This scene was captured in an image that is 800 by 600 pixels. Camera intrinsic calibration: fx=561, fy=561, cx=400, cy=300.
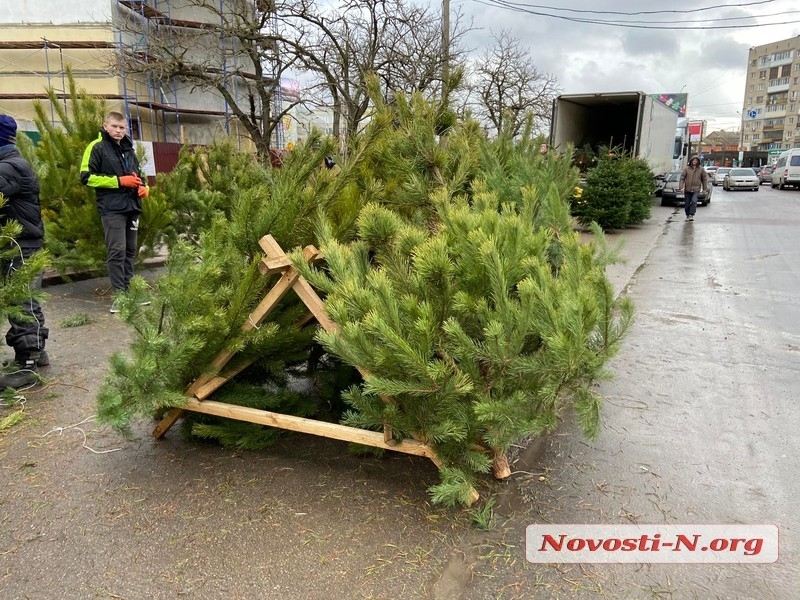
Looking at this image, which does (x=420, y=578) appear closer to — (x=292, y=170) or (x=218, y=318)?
(x=218, y=318)

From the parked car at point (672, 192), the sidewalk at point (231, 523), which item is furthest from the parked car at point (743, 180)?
the sidewalk at point (231, 523)

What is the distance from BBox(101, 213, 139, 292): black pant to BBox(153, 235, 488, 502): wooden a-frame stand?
3164 mm

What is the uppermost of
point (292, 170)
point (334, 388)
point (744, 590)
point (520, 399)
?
point (292, 170)

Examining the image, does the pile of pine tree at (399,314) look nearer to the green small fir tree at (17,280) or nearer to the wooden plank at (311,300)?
the wooden plank at (311,300)

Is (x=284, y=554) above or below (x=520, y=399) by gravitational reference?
below

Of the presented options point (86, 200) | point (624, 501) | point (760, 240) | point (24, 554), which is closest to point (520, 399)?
point (624, 501)

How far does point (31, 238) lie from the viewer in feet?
13.2

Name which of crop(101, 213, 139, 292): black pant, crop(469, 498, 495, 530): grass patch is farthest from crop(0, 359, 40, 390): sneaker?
crop(469, 498, 495, 530): grass patch

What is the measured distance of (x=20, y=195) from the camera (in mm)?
3896

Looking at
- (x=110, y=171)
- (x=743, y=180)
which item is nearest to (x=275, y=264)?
(x=110, y=171)

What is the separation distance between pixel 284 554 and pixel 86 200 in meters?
5.23

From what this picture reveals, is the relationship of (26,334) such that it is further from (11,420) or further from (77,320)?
(77,320)

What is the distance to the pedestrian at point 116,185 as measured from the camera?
5.26 metres

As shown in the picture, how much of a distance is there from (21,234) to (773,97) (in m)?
121
